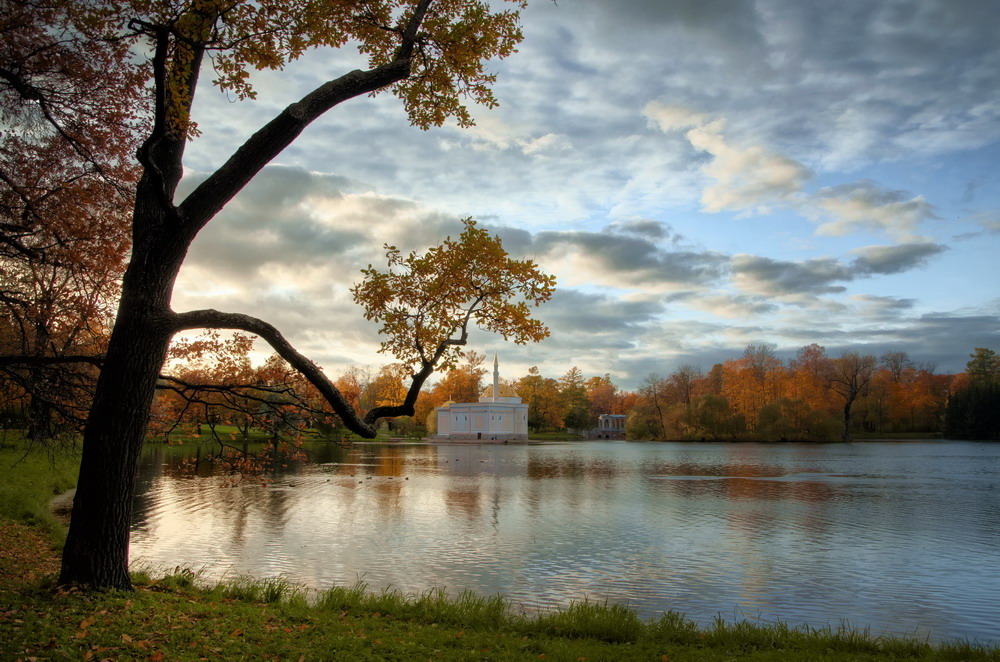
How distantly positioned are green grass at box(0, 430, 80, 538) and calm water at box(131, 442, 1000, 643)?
2.06 meters

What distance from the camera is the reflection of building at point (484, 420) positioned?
79438 mm

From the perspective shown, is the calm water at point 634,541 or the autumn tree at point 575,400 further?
the autumn tree at point 575,400

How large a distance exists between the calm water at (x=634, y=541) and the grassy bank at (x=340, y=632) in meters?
1.82

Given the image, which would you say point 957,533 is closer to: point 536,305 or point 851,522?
point 851,522

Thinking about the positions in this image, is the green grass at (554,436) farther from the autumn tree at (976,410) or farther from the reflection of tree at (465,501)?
the reflection of tree at (465,501)

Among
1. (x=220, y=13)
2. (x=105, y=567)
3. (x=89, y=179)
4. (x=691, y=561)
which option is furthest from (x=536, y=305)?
(x=691, y=561)

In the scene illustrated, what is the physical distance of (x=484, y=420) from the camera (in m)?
79.6

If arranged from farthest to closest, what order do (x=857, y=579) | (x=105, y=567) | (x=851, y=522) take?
(x=851, y=522), (x=857, y=579), (x=105, y=567)

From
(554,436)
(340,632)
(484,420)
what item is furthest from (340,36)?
(554,436)

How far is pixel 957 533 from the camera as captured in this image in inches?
643

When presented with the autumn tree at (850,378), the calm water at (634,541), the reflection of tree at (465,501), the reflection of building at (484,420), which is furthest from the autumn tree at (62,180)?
the autumn tree at (850,378)

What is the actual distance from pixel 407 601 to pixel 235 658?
11.5 ft

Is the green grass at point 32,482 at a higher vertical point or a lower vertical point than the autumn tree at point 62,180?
lower

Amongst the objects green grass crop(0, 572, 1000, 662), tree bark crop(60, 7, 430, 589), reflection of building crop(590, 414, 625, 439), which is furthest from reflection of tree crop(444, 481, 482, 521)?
reflection of building crop(590, 414, 625, 439)
